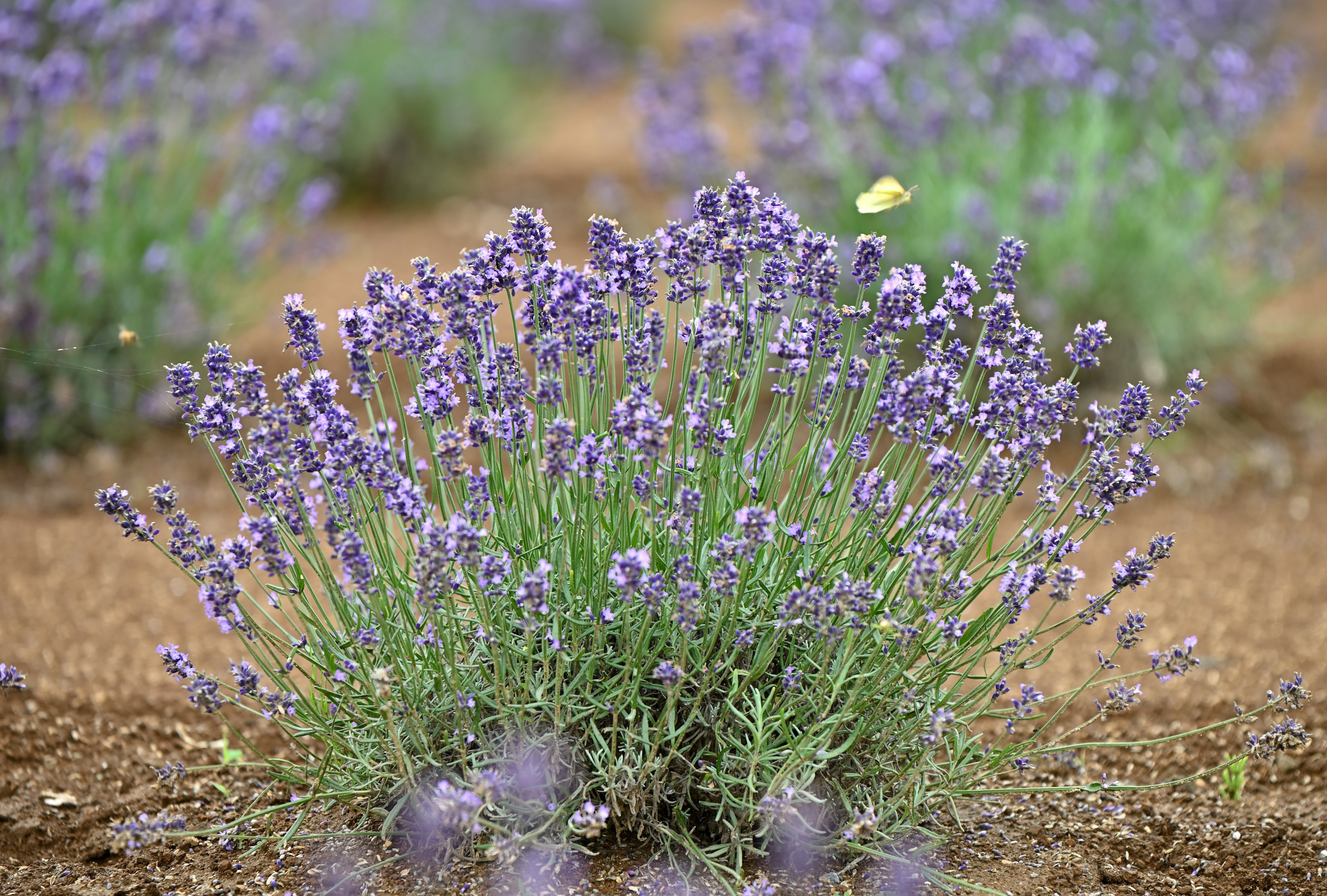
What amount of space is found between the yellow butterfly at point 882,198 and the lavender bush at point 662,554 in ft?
0.62

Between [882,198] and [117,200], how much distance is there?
3.95 m

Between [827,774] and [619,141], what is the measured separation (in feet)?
31.1

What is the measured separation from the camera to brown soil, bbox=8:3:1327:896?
216 centimetres

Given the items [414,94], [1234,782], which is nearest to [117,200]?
[414,94]

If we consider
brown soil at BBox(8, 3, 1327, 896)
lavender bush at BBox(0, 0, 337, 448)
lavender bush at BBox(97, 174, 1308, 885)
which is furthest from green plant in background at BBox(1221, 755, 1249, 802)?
lavender bush at BBox(0, 0, 337, 448)

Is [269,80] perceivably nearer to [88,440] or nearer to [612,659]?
[88,440]

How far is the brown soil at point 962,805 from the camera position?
2.16 m

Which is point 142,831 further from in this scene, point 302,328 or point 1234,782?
point 1234,782

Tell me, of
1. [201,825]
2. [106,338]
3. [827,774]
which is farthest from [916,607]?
[106,338]

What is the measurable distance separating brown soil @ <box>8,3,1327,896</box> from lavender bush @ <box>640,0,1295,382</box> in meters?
0.53

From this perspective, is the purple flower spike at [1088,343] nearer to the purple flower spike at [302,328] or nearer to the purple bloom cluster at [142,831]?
the purple flower spike at [302,328]

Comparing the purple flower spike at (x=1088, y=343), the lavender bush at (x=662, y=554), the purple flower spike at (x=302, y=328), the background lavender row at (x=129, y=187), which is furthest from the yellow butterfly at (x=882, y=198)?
the background lavender row at (x=129, y=187)

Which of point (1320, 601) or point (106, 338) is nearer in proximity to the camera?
point (1320, 601)

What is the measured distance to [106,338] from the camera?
4.95 m
